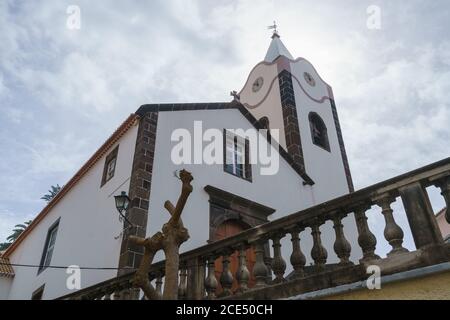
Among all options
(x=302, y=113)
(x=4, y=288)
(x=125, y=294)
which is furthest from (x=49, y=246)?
(x=302, y=113)

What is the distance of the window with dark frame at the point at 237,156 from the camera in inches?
400

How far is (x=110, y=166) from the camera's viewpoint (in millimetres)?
9992

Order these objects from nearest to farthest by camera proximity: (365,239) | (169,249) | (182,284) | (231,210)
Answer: (169,249) < (365,239) < (182,284) < (231,210)

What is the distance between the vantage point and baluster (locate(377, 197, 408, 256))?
3.73m

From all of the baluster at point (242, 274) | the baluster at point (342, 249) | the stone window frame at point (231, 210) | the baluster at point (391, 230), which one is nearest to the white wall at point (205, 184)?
the stone window frame at point (231, 210)

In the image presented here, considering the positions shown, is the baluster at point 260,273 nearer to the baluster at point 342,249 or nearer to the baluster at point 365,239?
the baluster at point 342,249

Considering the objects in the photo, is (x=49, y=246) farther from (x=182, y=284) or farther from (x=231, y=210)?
(x=182, y=284)

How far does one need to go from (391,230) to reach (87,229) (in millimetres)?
7572

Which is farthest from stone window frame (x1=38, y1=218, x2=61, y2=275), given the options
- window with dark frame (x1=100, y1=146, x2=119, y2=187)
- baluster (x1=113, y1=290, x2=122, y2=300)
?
baluster (x1=113, y1=290, x2=122, y2=300)

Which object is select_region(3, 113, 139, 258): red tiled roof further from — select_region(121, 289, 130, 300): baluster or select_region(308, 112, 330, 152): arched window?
select_region(308, 112, 330, 152): arched window

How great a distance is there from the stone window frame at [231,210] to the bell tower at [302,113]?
9.71ft

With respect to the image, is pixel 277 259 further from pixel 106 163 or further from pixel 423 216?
pixel 106 163
